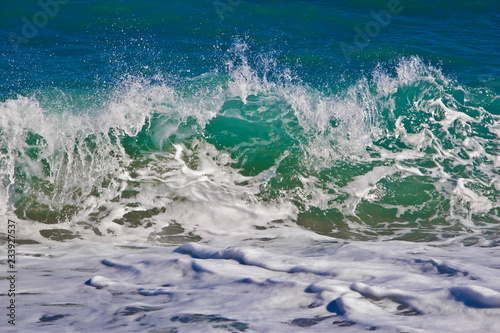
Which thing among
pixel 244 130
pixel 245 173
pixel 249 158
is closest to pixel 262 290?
pixel 245 173

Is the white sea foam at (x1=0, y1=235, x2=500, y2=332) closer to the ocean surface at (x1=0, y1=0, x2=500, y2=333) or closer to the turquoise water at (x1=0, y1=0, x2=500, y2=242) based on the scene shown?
the ocean surface at (x1=0, y1=0, x2=500, y2=333)

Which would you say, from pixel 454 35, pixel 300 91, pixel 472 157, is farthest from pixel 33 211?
pixel 454 35

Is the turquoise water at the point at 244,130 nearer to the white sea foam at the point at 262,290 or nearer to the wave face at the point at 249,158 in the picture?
the wave face at the point at 249,158

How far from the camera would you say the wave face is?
5.46 meters

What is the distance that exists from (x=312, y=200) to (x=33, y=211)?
326cm

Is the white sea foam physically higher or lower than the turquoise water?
lower

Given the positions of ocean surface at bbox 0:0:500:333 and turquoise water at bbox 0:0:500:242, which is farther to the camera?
turquoise water at bbox 0:0:500:242

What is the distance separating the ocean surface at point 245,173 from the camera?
3.09 meters

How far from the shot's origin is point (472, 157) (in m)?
6.61

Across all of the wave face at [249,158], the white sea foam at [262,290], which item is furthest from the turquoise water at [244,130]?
the white sea foam at [262,290]

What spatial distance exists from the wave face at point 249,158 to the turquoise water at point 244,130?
0.07 feet

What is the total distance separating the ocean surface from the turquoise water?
29 millimetres

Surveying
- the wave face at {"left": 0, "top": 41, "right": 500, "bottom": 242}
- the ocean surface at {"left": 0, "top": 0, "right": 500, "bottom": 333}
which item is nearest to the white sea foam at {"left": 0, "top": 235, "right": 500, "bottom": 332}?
the ocean surface at {"left": 0, "top": 0, "right": 500, "bottom": 333}

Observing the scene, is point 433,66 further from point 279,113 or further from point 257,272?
point 257,272
